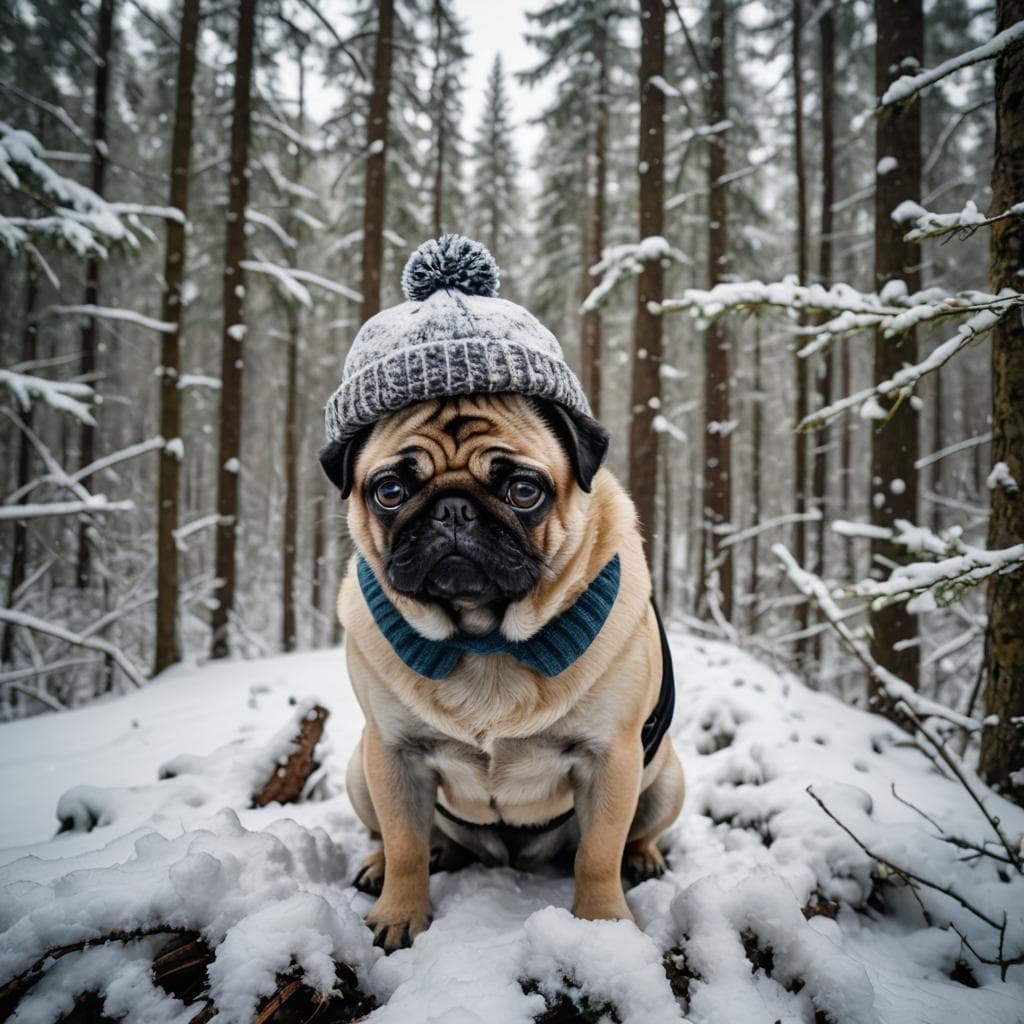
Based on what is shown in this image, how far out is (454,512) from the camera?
1789 mm

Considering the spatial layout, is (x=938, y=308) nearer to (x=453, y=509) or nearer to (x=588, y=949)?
(x=453, y=509)

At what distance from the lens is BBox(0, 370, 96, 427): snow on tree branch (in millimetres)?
4945

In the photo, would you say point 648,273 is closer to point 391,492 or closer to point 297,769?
point 391,492

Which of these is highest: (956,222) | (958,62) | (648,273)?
(648,273)

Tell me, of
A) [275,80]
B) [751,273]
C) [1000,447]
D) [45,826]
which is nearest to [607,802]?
[1000,447]

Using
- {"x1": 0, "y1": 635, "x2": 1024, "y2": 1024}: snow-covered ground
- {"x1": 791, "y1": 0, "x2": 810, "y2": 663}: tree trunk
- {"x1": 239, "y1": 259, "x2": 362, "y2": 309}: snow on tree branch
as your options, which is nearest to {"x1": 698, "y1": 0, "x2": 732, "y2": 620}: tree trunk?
{"x1": 791, "y1": 0, "x2": 810, "y2": 663}: tree trunk

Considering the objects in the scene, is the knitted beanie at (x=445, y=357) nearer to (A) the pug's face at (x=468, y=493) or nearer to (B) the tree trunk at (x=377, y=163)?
(A) the pug's face at (x=468, y=493)

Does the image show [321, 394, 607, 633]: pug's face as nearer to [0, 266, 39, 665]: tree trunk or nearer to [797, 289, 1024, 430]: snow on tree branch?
[797, 289, 1024, 430]: snow on tree branch

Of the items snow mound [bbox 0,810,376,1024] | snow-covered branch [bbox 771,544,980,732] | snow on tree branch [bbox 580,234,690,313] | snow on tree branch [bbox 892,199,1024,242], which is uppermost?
snow on tree branch [bbox 580,234,690,313]

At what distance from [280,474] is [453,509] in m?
26.0

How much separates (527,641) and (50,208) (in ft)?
18.3

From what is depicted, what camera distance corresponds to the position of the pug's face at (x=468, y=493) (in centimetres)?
178

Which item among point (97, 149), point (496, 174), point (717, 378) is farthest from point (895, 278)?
point (496, 174)

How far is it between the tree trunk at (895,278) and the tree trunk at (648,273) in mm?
2345
